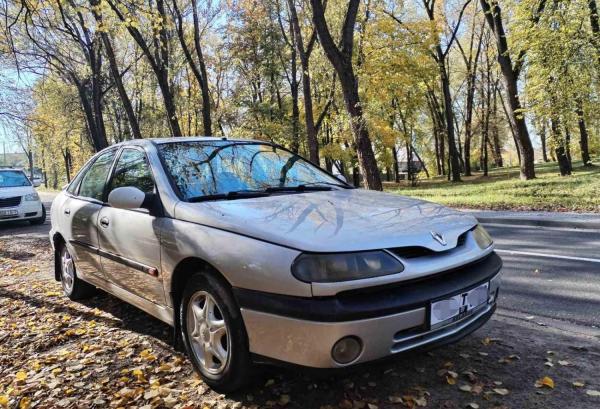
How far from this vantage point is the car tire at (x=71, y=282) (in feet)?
16.1

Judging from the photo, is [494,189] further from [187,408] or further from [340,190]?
[187,408]

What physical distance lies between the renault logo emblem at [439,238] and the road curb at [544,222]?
7.36 metres

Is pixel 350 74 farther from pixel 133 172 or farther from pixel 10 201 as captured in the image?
pixel 10 201

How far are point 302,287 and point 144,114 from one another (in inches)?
1432

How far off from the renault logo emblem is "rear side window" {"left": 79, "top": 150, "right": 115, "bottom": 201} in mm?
3030

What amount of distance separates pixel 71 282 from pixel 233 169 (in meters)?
2.64

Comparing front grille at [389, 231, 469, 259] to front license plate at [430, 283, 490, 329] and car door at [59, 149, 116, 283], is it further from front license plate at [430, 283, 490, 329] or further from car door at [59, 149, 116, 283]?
car door at [59, 149, 116, 283]

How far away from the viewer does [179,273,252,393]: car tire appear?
2580 mm

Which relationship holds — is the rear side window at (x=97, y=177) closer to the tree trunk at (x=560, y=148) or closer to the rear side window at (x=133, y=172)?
the rear side window at (x=133, y=172)

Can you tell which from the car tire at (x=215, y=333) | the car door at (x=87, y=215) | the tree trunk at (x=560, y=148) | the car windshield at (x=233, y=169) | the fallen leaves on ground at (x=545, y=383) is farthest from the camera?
the tree trunk at (x=560, y=148)

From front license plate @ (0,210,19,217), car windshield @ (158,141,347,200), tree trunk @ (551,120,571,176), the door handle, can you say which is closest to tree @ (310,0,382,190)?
car windshield @ (158,141,347,200)

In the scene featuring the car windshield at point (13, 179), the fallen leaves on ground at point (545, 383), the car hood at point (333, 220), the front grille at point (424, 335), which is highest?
the car windshield at point (13, 179)

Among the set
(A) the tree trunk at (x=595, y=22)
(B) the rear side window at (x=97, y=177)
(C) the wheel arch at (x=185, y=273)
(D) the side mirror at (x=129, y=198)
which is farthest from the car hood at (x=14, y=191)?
(A) the tree trunk at (x=595, y=22)

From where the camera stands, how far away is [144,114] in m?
35.8
